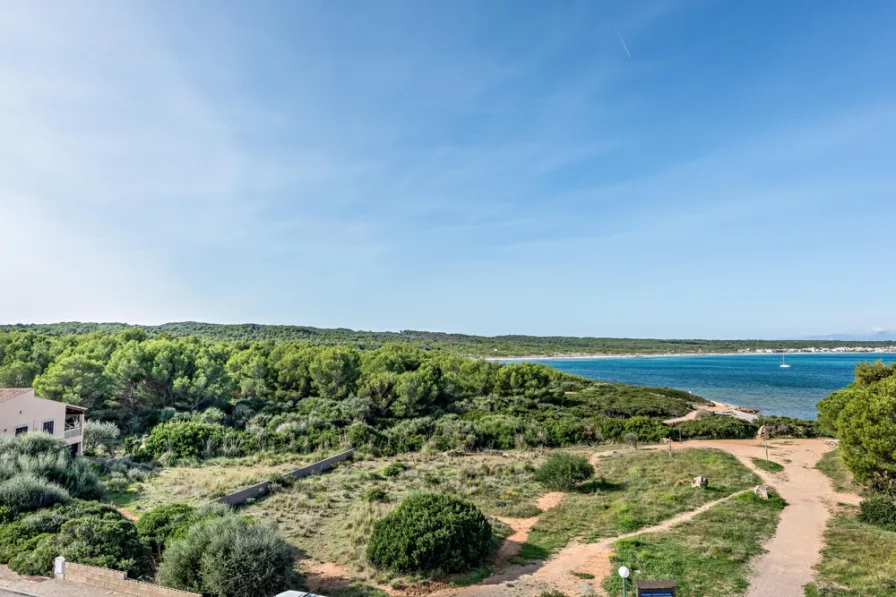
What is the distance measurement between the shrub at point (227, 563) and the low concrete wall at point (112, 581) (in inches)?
27.7

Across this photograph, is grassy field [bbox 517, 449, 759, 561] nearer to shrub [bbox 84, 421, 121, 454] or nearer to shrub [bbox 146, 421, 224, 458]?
shrub [bbox 146, 421, 224, 458]

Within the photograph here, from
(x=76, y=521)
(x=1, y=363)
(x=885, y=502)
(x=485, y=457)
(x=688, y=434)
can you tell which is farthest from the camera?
(x=1, y=363)

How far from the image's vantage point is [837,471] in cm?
2125

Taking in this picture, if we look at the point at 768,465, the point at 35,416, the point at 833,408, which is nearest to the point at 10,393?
the point at 35,416

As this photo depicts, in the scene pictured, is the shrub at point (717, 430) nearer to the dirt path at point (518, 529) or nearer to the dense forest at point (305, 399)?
the dense forest at point (305, 399)

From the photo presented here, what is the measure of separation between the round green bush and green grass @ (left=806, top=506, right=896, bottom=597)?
6.90 metres

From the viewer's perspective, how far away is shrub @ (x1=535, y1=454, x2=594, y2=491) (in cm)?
1930

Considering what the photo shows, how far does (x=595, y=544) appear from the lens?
13078mm

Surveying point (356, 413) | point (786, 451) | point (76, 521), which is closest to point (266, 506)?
point (76, 521)

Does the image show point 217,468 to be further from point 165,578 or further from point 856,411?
point 856,411

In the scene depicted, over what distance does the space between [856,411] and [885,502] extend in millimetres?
3434

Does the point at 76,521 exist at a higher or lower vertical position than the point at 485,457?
higher

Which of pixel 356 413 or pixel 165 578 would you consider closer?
pixel 165 578

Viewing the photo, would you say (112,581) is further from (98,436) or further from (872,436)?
(98,436)
